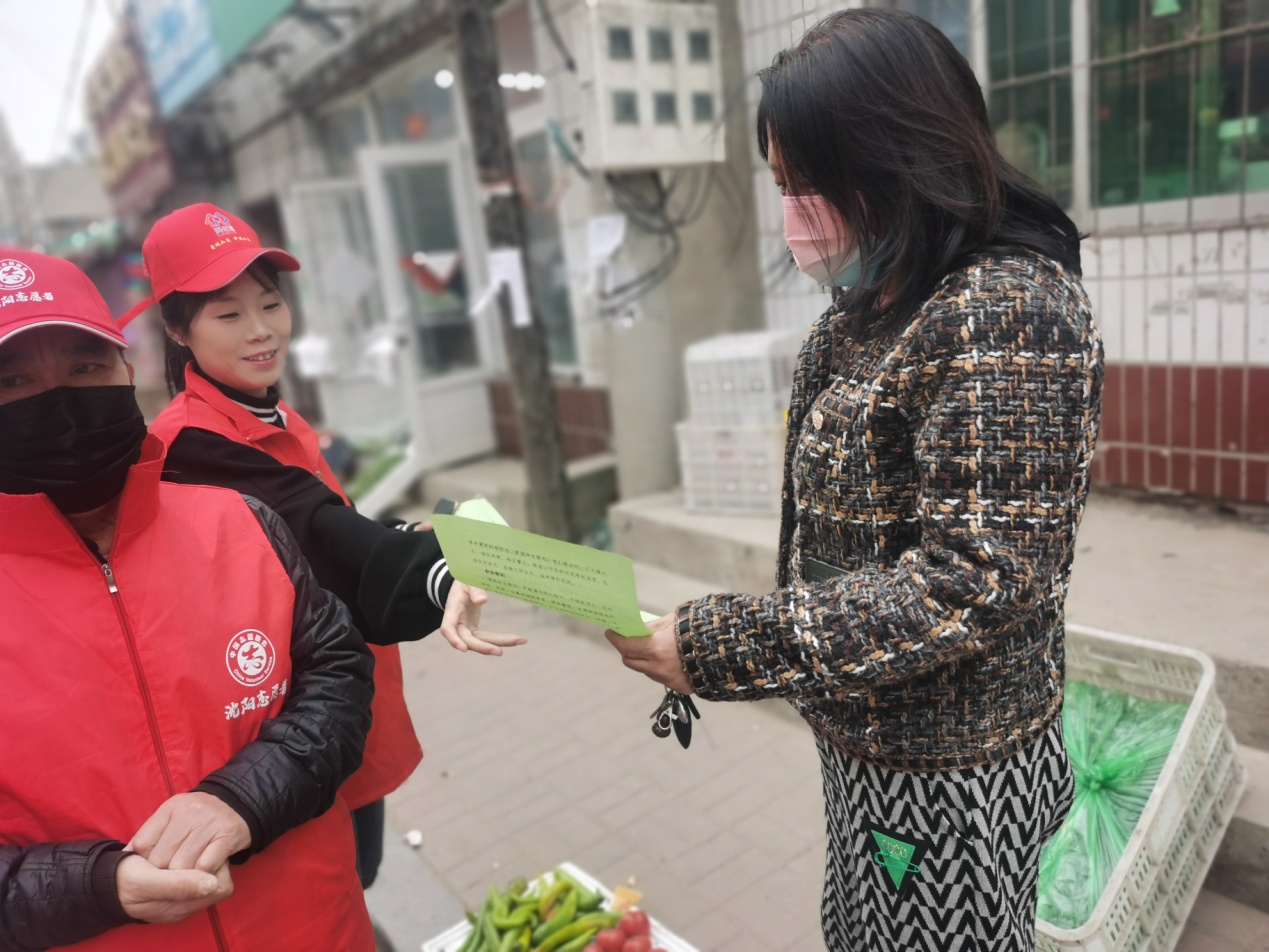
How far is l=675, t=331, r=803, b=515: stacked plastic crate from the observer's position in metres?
4.46

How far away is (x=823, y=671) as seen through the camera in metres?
1.18

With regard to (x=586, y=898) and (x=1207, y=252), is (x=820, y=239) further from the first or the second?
(x=1207, y=252)

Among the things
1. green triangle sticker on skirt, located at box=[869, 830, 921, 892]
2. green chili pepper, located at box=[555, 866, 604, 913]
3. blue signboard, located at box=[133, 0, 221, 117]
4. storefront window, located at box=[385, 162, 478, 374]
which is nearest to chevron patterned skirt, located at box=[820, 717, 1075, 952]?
green triangle sticker on skirt, located at box=[869, 830, 921, 892]

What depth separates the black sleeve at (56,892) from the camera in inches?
46.7

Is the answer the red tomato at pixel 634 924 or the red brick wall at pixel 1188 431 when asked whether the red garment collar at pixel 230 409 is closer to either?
the red tomato at pixel 634 924

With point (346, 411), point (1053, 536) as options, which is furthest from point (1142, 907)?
point (346, 411)

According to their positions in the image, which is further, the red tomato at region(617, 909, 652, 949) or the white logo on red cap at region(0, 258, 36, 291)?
the red tomato at region(617, 909, 652, 949)

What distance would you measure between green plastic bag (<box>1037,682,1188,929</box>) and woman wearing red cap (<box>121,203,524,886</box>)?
1.48m

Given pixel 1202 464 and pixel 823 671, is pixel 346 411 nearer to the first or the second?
pixel 1202 464

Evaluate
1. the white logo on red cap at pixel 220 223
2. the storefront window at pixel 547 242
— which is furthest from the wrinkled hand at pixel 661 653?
the storefront window at pixel 547 242

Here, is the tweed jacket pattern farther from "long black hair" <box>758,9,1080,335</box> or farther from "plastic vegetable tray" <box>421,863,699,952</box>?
"plastic vegetable tray" <box>421,863,699,952</box>

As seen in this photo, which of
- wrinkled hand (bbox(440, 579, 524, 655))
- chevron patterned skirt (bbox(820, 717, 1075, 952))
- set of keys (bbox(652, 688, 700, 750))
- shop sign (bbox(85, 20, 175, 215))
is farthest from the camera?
shop sign (bbox(85, 20, 175, 215))

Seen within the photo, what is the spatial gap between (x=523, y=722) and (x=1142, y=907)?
108 inches

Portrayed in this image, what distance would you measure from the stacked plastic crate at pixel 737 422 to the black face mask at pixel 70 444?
3.39 meters
